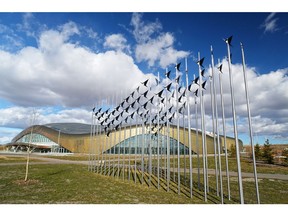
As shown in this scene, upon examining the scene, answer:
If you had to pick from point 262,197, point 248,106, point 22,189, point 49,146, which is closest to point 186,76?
point 248,106

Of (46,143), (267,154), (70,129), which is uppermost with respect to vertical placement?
(70,129)

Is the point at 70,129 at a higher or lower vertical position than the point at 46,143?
higher

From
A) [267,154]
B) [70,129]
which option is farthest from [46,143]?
[267,154]

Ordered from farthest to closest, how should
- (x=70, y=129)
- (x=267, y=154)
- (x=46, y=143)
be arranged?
1. (x=70, y=129)
2. (x=46, y=143)
3. (x=267, y=154)

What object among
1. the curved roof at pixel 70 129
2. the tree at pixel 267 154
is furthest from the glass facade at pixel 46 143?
the tree at pixel 267 154

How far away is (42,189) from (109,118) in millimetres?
11029

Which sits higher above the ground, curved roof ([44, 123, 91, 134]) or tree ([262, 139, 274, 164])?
curved roof ([44, 123, 91, 134])

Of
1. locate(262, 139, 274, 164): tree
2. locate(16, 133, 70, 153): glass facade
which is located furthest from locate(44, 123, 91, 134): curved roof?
locate(262, 139, 274, 164): tree

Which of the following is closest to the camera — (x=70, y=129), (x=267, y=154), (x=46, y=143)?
(x=267, y=154)

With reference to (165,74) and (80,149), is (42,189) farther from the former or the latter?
(80,149)

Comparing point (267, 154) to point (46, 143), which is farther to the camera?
point (46, 143)

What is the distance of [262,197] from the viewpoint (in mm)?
11703

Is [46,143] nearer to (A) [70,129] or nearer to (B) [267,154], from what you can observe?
(A) [70,129]

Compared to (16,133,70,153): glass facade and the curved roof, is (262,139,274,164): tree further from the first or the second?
(16,133,70,153): glass facade
